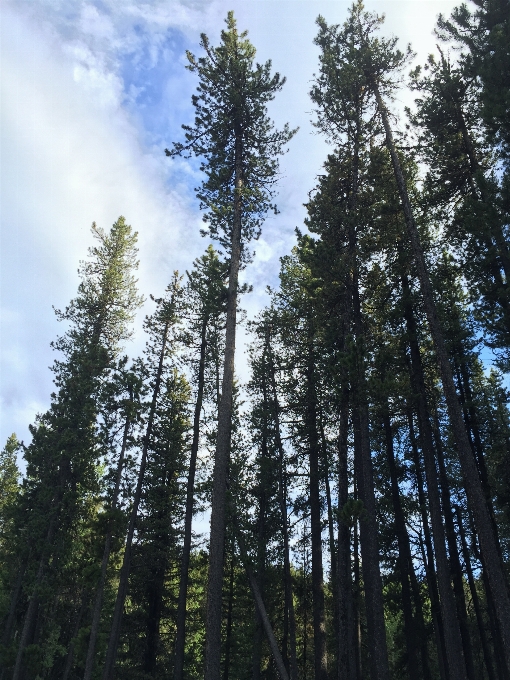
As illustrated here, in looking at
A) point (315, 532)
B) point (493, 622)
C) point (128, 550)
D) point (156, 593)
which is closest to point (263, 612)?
point (315, 532)

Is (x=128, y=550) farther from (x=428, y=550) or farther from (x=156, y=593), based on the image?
(x=428, y=550)

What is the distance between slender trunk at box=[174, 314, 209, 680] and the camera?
17.1 meters

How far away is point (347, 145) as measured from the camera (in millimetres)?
17328

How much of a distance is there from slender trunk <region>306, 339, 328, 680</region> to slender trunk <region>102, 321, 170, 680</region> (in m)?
7.61

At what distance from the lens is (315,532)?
58.4ft

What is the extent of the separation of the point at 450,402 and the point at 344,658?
7.39 m

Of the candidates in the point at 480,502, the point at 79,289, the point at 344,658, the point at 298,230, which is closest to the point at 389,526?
the point at 344,658

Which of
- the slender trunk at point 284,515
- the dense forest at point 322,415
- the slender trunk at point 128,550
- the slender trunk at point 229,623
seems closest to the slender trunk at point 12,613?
the dense forest at point 322,415

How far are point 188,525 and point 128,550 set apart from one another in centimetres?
277

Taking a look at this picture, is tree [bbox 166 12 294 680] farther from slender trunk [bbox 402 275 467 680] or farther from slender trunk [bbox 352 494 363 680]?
slender trunk [bbox 352 494 363 680]

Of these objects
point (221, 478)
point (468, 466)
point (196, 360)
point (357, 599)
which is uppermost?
point (196, 360)

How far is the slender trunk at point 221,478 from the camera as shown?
10719mm

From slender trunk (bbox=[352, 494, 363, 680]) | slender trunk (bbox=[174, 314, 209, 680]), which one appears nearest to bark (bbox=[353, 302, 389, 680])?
slender trunk (bbox=[352, 494, 363, 680])

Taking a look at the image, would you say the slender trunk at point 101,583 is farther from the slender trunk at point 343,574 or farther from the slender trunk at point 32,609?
the slender trunk at point 343,574
